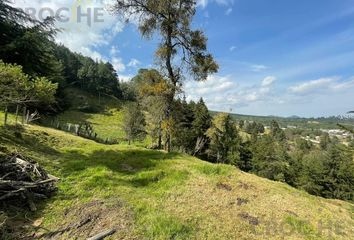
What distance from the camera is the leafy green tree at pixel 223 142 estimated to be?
5266 centimetres

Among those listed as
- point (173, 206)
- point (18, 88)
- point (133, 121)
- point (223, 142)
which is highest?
point (18, 88)

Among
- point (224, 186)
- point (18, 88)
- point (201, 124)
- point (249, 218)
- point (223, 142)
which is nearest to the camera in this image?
point (249, 218)

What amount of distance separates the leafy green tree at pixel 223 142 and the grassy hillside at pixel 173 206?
1556 inches

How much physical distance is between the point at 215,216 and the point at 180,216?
1036 millimetres

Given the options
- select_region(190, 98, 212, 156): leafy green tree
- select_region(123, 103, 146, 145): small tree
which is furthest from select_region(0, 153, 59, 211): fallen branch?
select_region(190, 98, 212, 156): leafy green tree

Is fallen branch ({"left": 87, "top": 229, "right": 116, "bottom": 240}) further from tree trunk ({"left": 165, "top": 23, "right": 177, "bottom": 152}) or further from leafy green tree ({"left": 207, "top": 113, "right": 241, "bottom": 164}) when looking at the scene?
leafy green tree ({"left": 207, "top": 113, "right": 241, "bottom": 164})

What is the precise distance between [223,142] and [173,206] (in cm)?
4726

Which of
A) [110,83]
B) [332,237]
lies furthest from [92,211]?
[110,83]

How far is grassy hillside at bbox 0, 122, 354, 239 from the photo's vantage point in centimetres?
751

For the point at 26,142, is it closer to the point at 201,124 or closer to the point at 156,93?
the point at 156,93

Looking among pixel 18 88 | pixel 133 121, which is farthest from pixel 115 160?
pixel 133 121

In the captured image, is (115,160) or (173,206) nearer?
(173,206)

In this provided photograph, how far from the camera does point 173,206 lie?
8.84m

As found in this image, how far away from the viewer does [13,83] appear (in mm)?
11641
